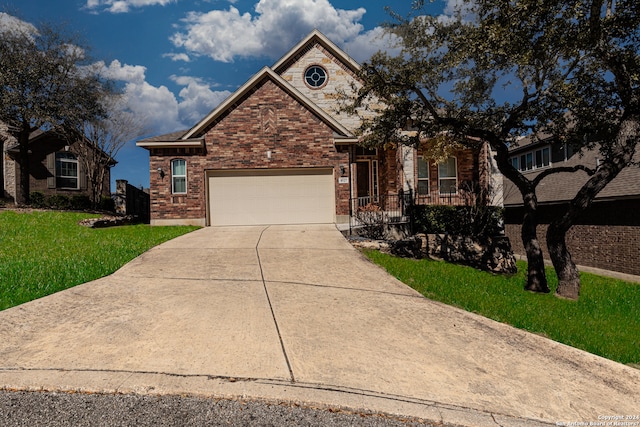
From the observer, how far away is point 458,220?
43.1 ft

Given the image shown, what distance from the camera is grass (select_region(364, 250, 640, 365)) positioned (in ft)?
16.8

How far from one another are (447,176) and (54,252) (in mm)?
15123

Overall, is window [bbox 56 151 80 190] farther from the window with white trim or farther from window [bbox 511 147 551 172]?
window [bbox 511 147 551 172]

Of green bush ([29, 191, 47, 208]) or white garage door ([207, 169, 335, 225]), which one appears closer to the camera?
white garage door ([207, 169, 335, 225])

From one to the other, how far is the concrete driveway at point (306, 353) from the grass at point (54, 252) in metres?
0.52

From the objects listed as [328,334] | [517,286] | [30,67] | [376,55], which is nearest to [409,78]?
[376,55]

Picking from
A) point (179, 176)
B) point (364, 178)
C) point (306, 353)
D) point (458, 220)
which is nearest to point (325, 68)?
point (364, 178)

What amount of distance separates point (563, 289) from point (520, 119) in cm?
497

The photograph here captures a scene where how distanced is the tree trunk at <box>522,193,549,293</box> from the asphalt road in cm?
763

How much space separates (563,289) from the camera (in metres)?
8.36

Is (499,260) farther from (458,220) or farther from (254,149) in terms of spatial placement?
(254,149)

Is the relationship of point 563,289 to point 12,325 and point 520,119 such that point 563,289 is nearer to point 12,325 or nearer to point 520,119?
point 520,119

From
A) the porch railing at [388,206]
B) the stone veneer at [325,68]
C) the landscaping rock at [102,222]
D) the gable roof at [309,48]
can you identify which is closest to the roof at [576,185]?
the porch railing at [388,206]

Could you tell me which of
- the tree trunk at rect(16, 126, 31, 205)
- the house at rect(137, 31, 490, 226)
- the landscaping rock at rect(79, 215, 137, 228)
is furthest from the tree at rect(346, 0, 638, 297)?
the tree trunk at rect(16, 126, 31, 205)
